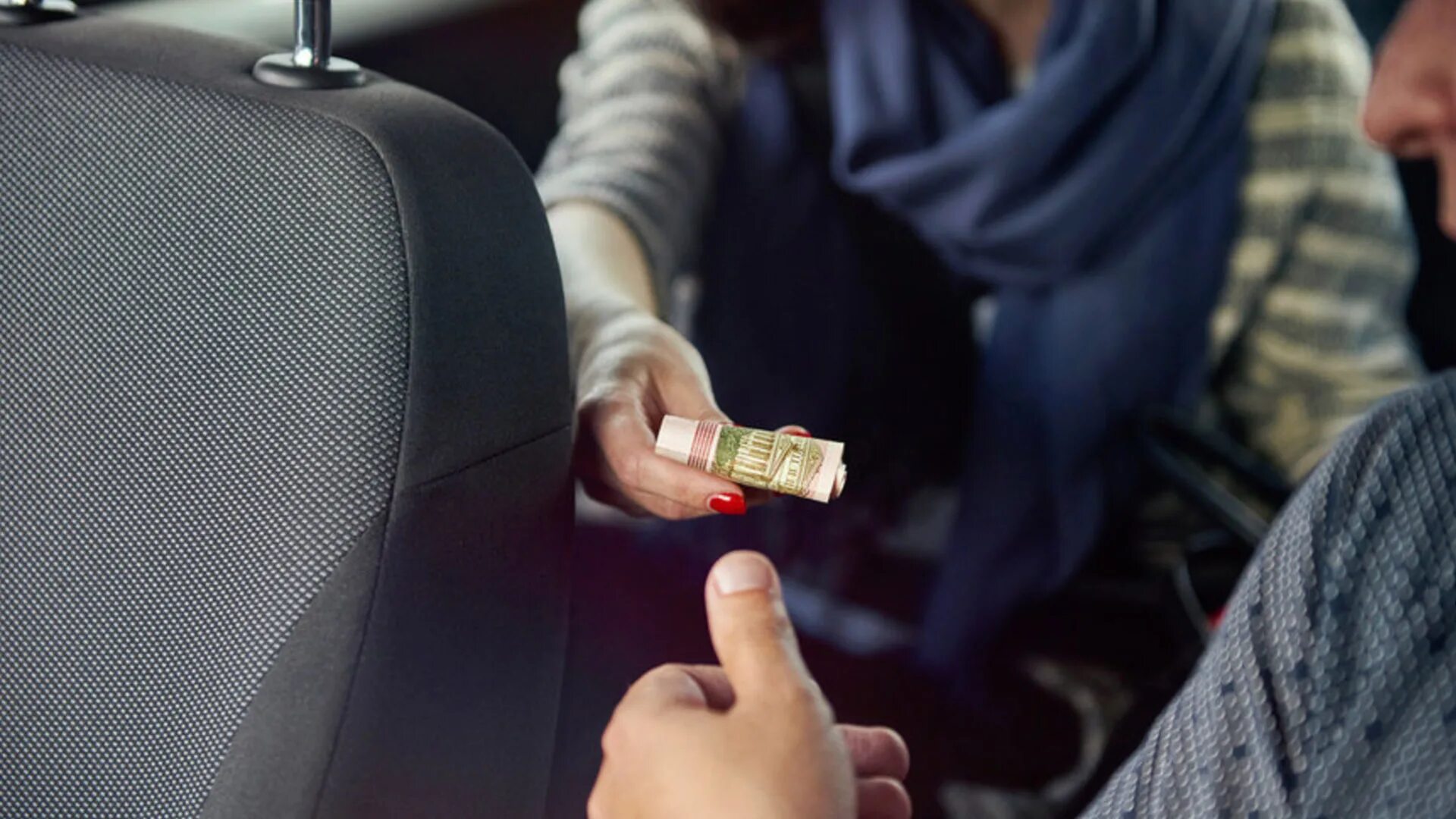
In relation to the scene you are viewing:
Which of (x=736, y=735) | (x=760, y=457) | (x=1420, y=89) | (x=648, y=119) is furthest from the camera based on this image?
(x=648, y=119)

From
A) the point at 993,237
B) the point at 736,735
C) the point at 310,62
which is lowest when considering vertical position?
the point at 993,237

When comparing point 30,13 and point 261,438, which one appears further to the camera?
point 30,13

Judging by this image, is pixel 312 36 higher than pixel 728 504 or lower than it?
higher

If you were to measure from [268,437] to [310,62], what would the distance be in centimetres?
16

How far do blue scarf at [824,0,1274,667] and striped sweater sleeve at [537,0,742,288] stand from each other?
0.11 metres

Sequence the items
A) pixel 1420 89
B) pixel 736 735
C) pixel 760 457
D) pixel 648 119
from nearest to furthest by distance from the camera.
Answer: pixel 736 735 < pixel 760 457 < pixel 1420 89 < pixel 648 119

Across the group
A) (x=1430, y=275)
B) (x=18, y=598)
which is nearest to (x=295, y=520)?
(x=18, y=598)

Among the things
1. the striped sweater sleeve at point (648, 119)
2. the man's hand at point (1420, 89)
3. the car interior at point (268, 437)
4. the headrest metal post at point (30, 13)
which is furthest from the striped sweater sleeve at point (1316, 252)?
the headrest metal post at point (30, 13)

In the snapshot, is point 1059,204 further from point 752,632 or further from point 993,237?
point 752,632

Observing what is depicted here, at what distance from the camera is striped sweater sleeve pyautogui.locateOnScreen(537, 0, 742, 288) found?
2.96 ft

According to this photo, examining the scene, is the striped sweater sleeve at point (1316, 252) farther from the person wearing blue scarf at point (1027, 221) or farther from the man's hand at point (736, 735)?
the man's hand at point (736, 735)

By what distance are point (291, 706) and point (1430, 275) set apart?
94 centimetres

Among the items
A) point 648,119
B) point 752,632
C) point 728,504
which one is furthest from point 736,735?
point 648,119

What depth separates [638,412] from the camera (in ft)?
2.04
